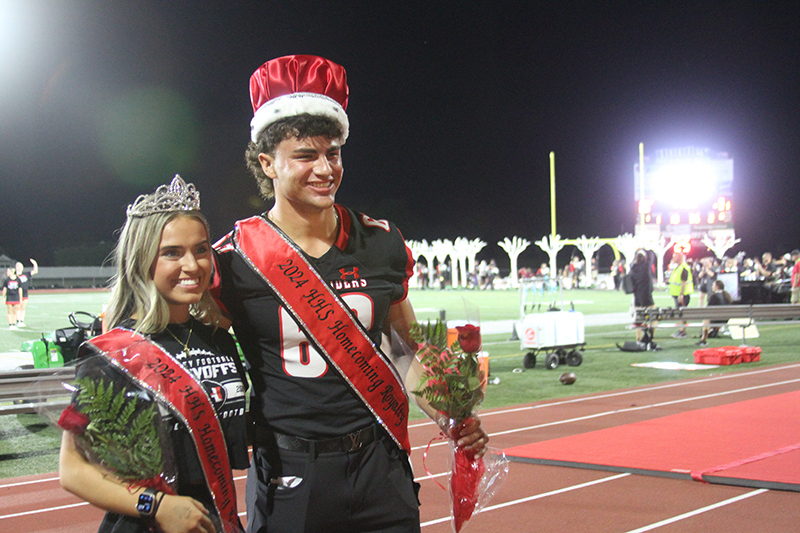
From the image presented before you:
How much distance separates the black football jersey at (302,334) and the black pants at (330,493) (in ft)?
0.25

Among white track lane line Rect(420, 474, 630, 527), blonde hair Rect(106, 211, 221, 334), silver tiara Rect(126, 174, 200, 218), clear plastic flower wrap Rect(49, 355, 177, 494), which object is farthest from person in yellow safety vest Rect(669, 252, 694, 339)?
clear plastic flower wrap Rect(49, 355, 177, 494)

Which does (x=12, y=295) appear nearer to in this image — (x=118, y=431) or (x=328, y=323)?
(x=328, y=323)

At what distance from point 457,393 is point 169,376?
74cm

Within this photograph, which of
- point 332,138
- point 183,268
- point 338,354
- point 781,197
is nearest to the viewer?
point 183,268

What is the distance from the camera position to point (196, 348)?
71.1 inches

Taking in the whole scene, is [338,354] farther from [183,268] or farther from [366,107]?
[366,107]

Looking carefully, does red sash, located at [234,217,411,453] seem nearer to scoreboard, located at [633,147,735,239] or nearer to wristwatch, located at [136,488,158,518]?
wristwatch, located at [136,488,158,518]

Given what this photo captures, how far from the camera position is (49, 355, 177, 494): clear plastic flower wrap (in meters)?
1.51

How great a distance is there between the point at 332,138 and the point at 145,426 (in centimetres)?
95

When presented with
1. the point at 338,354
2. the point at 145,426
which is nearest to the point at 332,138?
the point at 338,354

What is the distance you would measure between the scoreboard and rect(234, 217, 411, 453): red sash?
6252 centimetres

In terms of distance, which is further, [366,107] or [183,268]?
[366,107]

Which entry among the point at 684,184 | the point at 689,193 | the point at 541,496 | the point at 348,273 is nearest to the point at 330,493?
the point at 348,273

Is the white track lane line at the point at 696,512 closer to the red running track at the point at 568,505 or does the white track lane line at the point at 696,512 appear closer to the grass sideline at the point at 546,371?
the red running track at the point at 568,505
